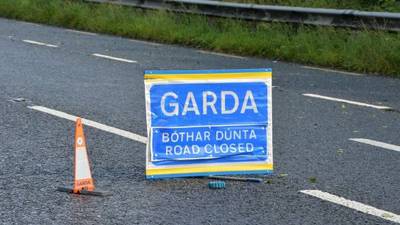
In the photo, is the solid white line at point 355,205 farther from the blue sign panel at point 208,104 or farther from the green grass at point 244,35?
the green grass at point 244,35

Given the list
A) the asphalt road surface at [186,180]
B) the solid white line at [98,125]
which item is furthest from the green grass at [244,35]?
the solid white line at [98,125]

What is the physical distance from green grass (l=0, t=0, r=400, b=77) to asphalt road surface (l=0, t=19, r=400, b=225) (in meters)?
0.62

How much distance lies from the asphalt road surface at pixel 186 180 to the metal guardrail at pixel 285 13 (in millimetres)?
1493

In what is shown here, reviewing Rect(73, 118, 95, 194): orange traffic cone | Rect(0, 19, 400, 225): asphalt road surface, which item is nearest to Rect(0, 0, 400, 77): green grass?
Rect(0, 19, 400, 225): asphalt road surface

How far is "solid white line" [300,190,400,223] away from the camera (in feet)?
19.2

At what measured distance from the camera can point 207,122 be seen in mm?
6965

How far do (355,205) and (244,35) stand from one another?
1024 centimetres

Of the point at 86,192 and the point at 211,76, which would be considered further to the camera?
the point at 211,76

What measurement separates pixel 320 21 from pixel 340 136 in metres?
7.04

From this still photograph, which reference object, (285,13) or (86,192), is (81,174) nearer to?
(86,192)

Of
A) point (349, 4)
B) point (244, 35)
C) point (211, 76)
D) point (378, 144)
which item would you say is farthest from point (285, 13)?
point (211, 76)

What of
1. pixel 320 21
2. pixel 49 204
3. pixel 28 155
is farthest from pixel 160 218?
pixel 320 21

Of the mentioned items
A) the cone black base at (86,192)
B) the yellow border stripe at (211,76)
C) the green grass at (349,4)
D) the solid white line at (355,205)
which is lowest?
the solid white line at (355,205)

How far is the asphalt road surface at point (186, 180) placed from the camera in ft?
19.5
